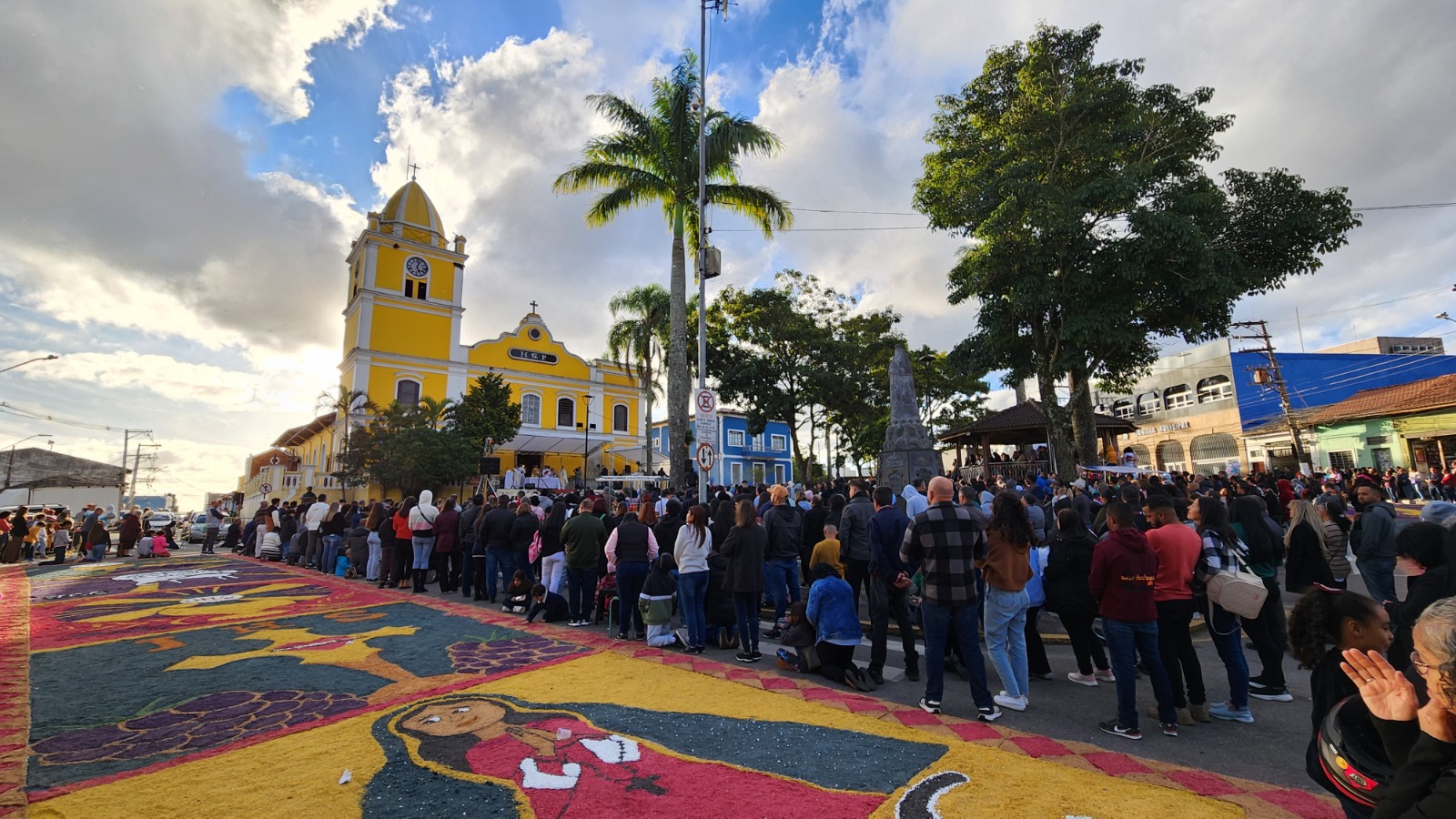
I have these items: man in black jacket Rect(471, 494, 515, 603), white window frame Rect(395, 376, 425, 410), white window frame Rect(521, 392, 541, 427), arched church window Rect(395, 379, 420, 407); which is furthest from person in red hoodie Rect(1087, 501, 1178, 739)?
white window frame Rect(521, 392, 541, 427)

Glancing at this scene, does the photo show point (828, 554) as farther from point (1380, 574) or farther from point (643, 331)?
point (643, 331)

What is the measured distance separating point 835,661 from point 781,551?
181 centimetres

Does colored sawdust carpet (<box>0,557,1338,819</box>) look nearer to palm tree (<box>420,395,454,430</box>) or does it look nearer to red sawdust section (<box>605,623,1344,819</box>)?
red sawdust section (<box>605,623,1344,819</box>)

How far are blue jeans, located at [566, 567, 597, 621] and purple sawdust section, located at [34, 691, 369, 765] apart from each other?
3.19 metres

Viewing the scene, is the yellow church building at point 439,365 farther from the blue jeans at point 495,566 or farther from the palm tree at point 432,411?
the blue jeans at point 495,566

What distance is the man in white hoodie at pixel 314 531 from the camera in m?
14.4

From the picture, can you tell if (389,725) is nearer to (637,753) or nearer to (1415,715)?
(637,753)

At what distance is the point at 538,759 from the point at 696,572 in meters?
3.05

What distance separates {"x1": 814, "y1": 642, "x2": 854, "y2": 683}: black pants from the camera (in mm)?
5500

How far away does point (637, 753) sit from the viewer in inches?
155

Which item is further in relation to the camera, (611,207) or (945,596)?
(611,207)

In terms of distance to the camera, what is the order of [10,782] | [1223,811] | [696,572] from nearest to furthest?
[1223,811] < [10,782] < [696,572]

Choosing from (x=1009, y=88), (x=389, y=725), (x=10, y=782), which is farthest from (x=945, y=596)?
(x=1009, y=88)

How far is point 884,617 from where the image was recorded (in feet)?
18.4
